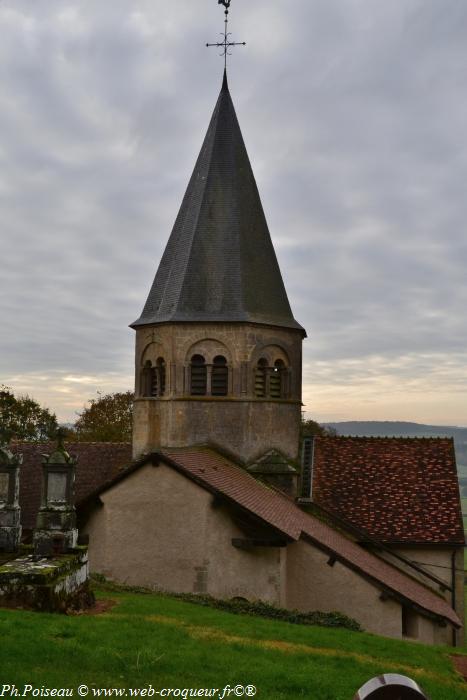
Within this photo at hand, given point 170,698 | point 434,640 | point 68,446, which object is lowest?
point 434,640

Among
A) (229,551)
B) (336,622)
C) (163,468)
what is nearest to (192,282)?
(163,468)

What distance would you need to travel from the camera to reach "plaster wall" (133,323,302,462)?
2338 centimetres

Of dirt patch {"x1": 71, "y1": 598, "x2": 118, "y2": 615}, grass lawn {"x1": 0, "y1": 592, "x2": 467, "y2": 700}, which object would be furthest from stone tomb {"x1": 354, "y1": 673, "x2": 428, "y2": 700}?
dirt patch {"x1": 71, "y1": 598, "x2": 118, "y2": 615}

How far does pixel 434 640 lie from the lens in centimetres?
1934

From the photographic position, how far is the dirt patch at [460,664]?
518 inches

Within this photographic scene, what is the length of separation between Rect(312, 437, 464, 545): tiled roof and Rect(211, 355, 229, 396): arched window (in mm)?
5056

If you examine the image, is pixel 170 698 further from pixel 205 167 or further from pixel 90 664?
pixel 205 167

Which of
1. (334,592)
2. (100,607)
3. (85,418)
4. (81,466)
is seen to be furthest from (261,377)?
(85,418)

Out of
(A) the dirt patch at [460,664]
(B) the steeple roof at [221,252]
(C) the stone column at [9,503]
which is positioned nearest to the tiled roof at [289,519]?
(A) the dirt patch at [460,664]

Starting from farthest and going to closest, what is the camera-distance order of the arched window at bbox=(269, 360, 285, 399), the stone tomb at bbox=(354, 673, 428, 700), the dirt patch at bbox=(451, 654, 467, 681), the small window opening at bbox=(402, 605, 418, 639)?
the arched window at bbox=(269, 360, 285, 399), the small window opening at bbox=(402, 605, 418, 639), the dirt patch at bbox=(451, 654, 467, 681), the stone tomb at bbox=(354, 673, 428, 700)

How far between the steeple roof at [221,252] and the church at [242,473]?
55 mm

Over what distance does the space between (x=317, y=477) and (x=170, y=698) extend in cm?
1793

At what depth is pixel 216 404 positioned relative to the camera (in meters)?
23.5

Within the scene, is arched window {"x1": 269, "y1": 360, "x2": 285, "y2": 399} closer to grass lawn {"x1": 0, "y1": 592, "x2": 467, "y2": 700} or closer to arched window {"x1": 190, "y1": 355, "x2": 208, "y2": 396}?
arched window {"x1": 190, "y1": 355, "x2": 208, "y2": 396}
